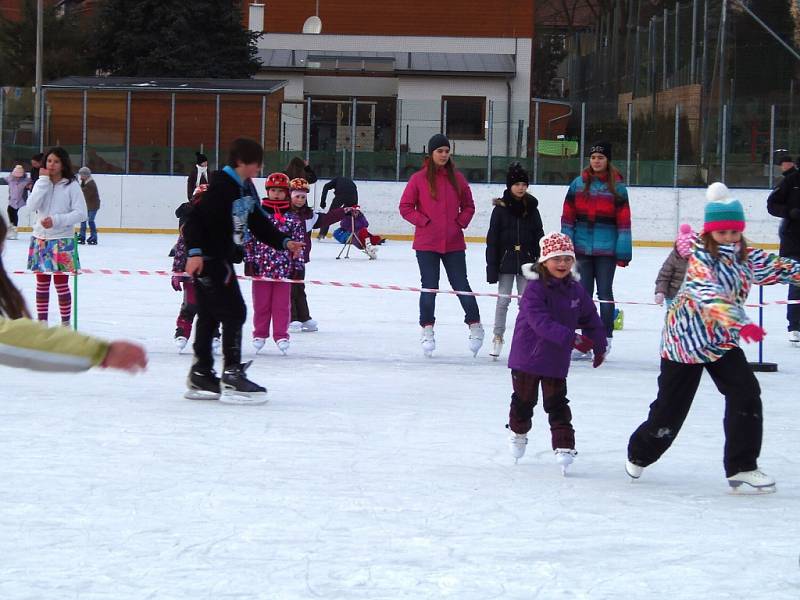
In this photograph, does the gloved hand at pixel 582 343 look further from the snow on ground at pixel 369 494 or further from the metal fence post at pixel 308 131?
the metal fence post at pixel 308 131

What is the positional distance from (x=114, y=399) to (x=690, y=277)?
3433 mm

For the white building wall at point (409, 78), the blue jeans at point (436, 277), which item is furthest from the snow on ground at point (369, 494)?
the white building wall at point (409, 78)

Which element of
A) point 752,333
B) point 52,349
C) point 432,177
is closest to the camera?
point 52,349

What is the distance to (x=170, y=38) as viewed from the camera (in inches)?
1475

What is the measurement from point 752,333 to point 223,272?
3.42 m

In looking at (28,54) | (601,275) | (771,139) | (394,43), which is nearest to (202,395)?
(601,275)

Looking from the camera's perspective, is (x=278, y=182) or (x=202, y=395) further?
(x=278, y=182)

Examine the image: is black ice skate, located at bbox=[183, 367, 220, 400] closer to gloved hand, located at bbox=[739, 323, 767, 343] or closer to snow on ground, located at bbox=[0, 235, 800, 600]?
snow on ground, located at bbox=[0, 235, 800, 600]

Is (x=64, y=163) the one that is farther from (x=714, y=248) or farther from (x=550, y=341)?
(x=714, y=248)

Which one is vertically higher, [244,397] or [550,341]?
[550,341]

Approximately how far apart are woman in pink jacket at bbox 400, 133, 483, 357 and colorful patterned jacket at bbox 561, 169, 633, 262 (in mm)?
709

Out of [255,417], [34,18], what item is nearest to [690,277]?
[255,417]

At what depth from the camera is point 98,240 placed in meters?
22.5

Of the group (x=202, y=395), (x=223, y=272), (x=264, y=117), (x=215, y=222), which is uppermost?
(x=264, y=117)
